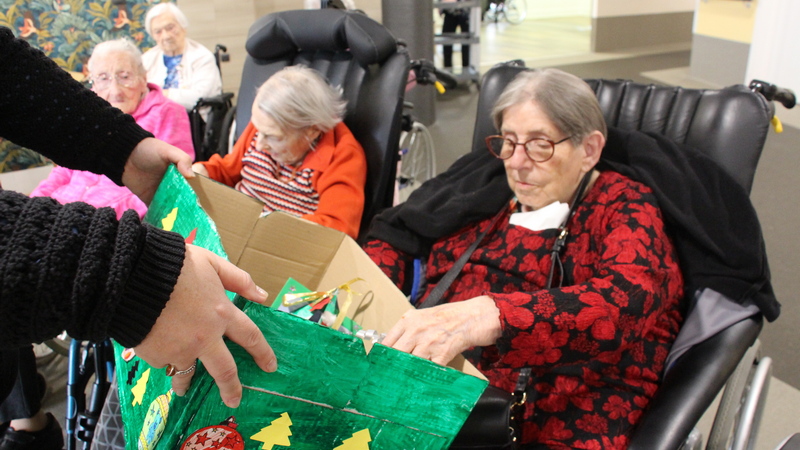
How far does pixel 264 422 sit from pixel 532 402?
0.70 meters

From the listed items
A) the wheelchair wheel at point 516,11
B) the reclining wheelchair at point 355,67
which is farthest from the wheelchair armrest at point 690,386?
the wheelchair wheel at point 516,11

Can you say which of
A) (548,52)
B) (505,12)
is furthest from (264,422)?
(505,12)

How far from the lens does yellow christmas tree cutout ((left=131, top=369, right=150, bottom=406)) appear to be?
0.88 metres

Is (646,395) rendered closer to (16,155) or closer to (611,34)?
(16,155)

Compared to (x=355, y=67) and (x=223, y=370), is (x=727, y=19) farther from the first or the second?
(x=223, y=370)

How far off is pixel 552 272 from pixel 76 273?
1011mm

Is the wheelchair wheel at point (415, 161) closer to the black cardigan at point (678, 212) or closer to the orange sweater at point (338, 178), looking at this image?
the orange sweater at point (338, 178)

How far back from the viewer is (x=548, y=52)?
8.22m

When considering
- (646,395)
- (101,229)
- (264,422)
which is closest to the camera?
(101,229)

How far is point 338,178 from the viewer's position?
195 cm

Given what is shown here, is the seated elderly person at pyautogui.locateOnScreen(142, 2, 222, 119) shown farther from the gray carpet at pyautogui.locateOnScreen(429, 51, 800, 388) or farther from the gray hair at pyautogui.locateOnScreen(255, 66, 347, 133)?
the gray carpet at pyautogui.locateOnScreen(429, 51, 800, 388)

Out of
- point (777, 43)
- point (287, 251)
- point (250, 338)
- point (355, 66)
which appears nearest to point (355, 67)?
point (355, 66)

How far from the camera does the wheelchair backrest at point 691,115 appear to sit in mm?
1499

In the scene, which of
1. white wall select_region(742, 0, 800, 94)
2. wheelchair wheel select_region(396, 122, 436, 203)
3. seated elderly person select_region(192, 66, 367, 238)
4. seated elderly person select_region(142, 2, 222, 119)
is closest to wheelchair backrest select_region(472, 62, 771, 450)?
seated elderly person select_region(192, 66, 367, 238)
